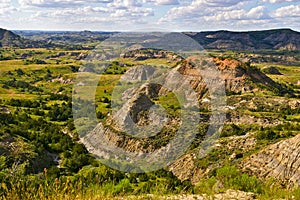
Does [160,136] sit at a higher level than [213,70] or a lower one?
lower

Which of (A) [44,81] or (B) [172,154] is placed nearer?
(B) [172,154]

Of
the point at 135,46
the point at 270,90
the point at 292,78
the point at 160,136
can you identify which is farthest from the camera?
the point at 135,46

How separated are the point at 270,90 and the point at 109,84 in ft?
157

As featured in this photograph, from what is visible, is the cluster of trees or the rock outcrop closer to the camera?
the rock outcrop

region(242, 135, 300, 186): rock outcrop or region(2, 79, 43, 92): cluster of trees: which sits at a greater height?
region(242, 135, 300, 186): rock outcrop

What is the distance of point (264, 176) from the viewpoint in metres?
28.0

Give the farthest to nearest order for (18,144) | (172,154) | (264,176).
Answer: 1. (18,144)
2. (172,154)
3. (264,176)

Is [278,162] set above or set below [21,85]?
above

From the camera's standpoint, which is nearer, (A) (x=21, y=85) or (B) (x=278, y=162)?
(B) (x=278, y=162)

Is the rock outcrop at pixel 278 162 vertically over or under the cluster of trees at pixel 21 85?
over

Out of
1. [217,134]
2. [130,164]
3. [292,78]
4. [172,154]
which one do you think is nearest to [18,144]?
[130,164]

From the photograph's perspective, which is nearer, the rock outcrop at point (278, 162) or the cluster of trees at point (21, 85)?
the rock outcrop at point (278, 162)

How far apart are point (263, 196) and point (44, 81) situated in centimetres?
12267

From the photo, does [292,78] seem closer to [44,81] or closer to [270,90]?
[270,90]
